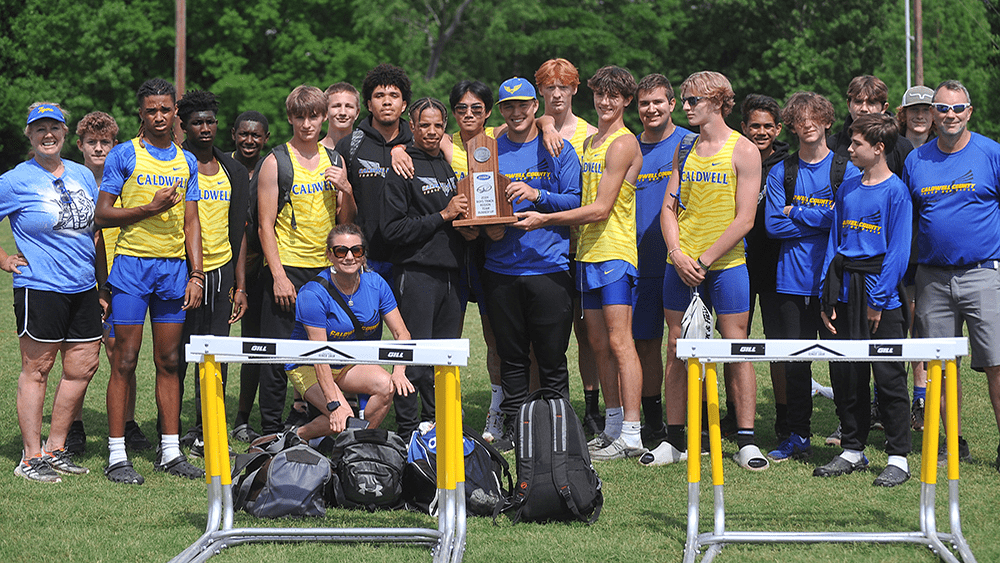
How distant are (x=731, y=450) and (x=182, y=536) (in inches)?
141

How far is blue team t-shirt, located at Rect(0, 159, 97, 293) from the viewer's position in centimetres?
580

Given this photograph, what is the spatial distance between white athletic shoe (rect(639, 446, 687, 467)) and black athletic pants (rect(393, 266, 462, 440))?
145 centimetres

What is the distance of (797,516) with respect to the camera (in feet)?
16.6

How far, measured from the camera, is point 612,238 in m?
6.27

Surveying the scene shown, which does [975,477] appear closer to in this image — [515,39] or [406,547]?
[406,547]

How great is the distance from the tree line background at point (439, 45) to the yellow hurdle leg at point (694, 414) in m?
30.2

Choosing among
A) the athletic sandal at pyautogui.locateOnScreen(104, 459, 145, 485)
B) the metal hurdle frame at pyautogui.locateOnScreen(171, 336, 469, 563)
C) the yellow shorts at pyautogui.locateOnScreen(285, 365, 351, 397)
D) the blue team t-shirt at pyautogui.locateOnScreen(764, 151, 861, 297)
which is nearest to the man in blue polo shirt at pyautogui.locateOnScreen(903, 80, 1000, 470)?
the blue team t-shirt at pyautogui.locateOnScreen(764, 151, 861, 297)

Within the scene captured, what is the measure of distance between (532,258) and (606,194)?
0.62m

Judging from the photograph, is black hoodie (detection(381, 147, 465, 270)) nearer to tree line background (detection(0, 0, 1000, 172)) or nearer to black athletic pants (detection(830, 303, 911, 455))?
black athletic pants (detection(830, 303, 911, 455))

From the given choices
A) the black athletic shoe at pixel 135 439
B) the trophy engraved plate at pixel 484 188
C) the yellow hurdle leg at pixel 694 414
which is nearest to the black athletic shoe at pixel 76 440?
the black athletic shoe at pixel 135 439

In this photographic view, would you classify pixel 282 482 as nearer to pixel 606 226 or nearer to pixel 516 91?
pixel 606 226

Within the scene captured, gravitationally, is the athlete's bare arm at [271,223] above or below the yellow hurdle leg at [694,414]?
above

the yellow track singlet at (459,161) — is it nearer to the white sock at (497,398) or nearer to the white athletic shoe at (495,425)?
the white sock at (497,398)

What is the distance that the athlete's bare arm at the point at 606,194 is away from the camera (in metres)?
6.13
